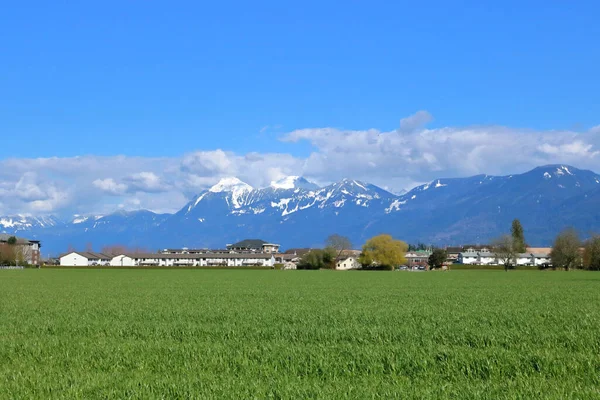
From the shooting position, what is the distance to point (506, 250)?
6609 inches

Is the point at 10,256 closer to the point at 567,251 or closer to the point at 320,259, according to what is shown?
the point at 320,259

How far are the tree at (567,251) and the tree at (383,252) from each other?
37401 millimetres

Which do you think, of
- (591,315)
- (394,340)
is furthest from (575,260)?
(394,340)

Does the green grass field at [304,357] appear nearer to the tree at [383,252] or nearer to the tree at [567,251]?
the tree at [567,251]

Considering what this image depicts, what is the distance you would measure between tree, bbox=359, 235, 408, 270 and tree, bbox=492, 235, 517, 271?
24.9 metres

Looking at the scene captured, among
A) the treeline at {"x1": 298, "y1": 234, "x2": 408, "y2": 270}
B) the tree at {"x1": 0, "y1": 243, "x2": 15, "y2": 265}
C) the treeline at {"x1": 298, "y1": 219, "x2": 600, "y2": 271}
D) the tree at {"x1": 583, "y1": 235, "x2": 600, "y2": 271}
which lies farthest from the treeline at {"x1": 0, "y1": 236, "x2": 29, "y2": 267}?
the tree at {"x1": 583, "y1": 235, "x2": 600, "y2": 271}

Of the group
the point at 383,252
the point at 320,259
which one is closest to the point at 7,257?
the point at 320,259

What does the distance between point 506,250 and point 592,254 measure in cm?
2728

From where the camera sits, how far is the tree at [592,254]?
5546 inches

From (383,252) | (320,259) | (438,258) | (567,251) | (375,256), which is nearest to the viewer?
(567,251)

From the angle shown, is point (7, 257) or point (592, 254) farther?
point (7, 257)

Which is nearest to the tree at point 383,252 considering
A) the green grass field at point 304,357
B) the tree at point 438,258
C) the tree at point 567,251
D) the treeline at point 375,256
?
the treeline at point 375,256

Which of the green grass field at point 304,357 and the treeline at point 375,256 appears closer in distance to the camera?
the green grass field at point 304,357

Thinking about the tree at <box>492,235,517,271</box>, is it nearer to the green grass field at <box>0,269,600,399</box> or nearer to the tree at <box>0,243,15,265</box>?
the tree at <box>0,243,15,265</box>
